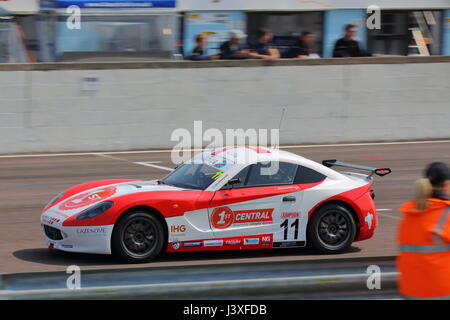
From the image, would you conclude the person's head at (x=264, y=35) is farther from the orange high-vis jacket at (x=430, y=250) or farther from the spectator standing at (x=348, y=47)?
the orange high-vis jacket at (x=430, y=250)

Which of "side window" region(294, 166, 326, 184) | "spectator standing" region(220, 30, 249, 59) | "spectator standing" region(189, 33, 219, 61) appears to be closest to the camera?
"side window" region(294, 166, 326, 184)

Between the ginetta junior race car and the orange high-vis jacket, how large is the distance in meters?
3.96

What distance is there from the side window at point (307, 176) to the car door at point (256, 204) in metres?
0.09

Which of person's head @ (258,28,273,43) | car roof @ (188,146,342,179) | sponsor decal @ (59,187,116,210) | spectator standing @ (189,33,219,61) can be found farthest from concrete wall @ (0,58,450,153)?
sponsor decal @ (59,187,116,210)

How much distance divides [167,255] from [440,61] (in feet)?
43.9

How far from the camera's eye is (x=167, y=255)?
9.38m

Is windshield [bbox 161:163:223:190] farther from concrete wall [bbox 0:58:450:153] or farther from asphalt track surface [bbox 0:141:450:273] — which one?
concrete wall [bbox 0:58:450:153]

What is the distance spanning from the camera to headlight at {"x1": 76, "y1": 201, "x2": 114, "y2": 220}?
877cm

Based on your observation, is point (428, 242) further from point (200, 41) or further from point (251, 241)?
point (200, 41)

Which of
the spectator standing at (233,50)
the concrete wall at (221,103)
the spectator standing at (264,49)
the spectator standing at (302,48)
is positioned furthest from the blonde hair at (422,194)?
the spectator standing at (302,48)

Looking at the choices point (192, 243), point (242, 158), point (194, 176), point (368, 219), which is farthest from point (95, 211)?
point (368, 219)

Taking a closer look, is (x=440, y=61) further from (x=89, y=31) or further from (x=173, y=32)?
(x=89, y=31)

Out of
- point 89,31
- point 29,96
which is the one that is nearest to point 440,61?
point 89,31

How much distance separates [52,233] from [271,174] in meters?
2.68
